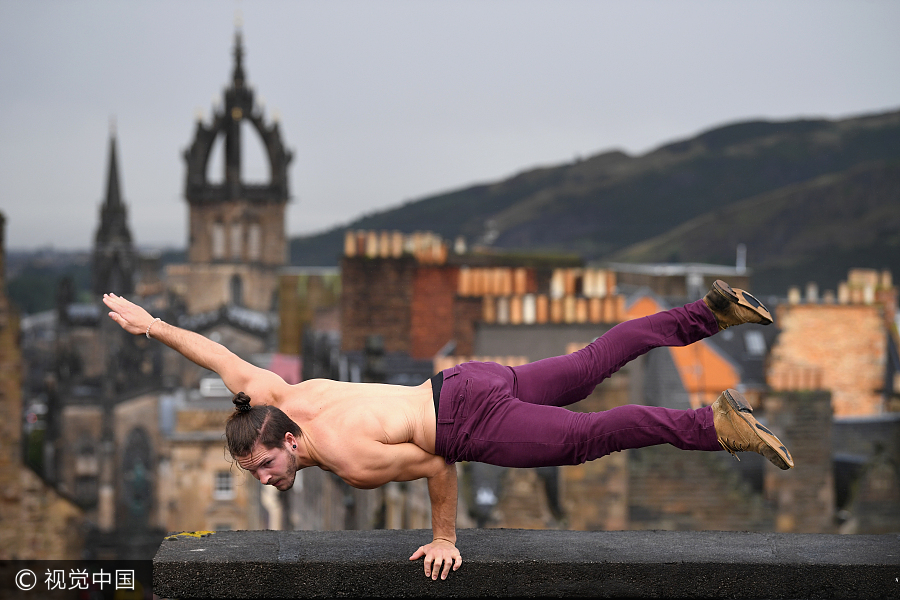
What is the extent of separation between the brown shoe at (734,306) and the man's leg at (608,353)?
0.10 metres

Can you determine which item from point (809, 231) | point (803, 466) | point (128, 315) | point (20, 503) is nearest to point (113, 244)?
point (809, 231)

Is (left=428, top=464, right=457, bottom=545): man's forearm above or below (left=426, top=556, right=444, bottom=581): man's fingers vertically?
above

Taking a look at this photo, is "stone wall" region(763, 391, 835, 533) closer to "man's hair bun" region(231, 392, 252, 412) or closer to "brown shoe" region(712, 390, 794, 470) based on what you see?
"brown shoe" region(712, 390, 794, 470)

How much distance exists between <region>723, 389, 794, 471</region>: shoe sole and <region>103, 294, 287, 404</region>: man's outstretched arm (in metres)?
2.99

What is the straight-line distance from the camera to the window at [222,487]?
45.5 m

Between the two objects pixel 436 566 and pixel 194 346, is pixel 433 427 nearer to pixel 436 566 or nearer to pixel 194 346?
pixel 436 566

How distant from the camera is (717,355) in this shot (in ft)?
117

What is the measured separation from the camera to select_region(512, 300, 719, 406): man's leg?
317 inches

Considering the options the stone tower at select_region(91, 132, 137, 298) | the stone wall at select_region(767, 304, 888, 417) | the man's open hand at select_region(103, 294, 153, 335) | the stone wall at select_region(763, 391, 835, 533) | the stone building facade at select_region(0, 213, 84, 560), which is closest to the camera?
the man's open hand at select_region(103, 294, 153, 335)

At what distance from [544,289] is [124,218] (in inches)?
4269

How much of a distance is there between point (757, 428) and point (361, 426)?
254 cm

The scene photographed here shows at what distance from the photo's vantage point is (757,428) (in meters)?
7.18

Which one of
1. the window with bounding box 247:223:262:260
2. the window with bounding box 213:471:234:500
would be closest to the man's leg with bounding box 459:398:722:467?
the window with bounding box 213:471:234:500

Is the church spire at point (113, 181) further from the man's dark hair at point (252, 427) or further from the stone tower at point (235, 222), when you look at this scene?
the man's dark hair at point (252, 427)
